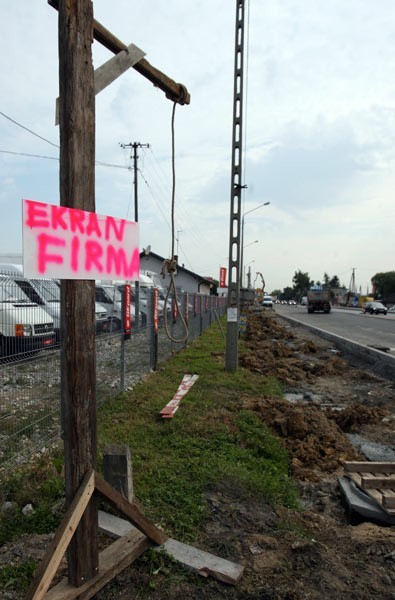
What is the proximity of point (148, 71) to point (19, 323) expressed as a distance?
2.46 metres

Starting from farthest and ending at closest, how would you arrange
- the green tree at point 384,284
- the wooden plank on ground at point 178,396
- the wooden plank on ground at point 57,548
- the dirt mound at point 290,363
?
the green tree at point 384,284, the dirt mound at point 290,363, the wooden plank on ground at point 178,396, the wooden plank on ground at point 57,548

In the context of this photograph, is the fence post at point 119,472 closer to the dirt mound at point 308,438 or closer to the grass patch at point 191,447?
the grass patch at point 191,447

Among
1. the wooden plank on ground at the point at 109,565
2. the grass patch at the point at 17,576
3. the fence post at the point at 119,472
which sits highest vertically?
the fence post at the point at 119,472

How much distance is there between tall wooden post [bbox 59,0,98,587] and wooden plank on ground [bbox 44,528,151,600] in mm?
48

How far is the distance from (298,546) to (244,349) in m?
11.0

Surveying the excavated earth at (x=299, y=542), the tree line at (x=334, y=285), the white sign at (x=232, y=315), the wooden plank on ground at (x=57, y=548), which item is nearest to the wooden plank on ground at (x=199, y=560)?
the excavated earth at (x=299, y=542)

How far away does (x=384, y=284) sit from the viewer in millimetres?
105438

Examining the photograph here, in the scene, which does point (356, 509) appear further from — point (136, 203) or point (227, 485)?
point (136, 203)

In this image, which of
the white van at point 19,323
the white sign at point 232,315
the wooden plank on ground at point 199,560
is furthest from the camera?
the white sign at point 232,315

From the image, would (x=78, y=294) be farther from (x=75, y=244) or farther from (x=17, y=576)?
(x=17, y=576)

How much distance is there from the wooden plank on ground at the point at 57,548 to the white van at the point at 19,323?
6.96 ft

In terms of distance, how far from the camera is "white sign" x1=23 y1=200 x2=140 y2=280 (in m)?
2.20

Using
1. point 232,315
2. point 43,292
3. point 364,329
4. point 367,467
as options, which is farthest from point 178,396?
point 364,329

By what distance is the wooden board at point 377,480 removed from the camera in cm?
396
